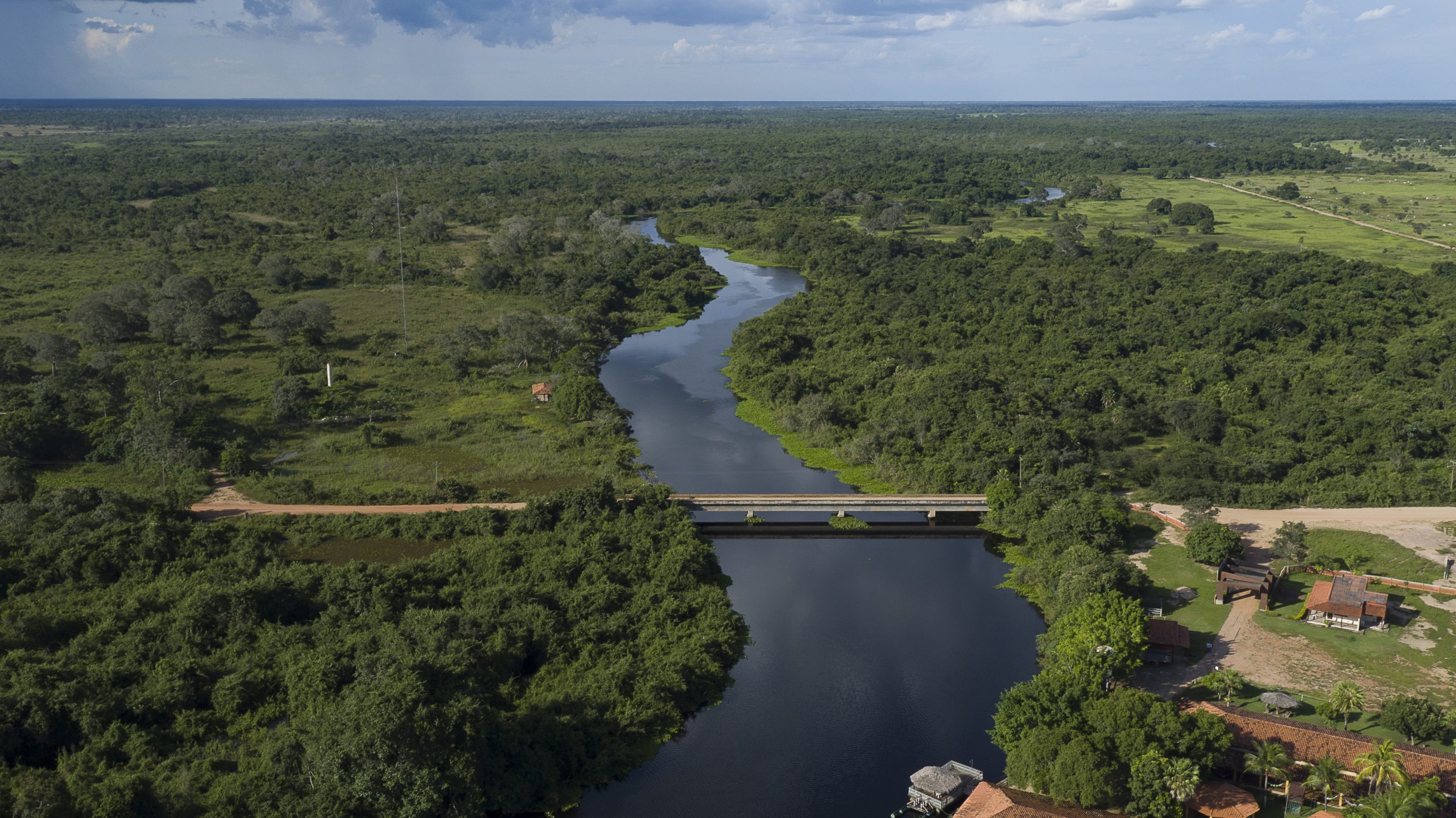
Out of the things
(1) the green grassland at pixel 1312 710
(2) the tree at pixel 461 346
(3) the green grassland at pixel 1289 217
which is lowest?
(1) the green grassland at pixel 1312 710

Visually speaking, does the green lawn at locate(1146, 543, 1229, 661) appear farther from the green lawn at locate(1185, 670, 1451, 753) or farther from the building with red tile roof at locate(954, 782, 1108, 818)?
the building with red tile roof at locate(954, 782, 1108, 818)

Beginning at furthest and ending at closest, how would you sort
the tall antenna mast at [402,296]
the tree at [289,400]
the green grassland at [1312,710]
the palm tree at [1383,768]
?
the tall antenna mast at [402,296], the tree at [289,400], the green grassland at [1312,710], the palm tree at [1383,768]

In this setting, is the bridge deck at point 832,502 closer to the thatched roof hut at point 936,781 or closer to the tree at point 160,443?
the thatched roof hut at point 936,781

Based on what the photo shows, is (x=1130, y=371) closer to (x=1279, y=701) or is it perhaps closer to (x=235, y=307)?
(x=1279, y=701)

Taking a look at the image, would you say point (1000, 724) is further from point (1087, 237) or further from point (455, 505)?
point (1087, 237)

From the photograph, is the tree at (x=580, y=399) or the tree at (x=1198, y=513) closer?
the tree at (x=1198, y=513)

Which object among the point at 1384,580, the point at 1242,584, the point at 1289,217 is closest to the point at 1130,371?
the point at 1384,580

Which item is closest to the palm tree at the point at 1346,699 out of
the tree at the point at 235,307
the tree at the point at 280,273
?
the tree at the point at 235,307
